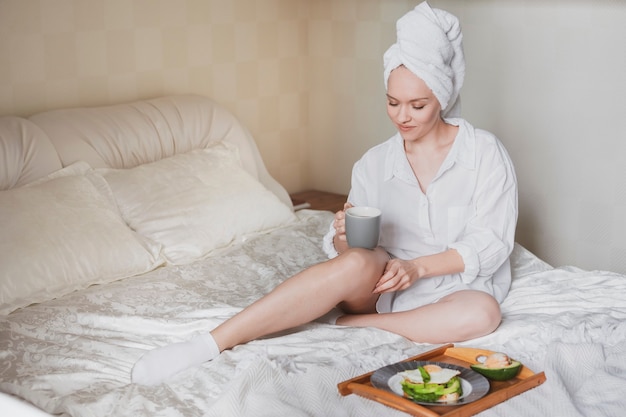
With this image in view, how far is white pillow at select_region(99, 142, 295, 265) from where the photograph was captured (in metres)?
2.79

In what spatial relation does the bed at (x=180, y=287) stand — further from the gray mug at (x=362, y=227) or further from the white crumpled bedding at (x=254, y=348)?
the gray mug at (x=362, y=227)

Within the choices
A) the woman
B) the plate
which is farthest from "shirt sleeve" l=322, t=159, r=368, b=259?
the plate

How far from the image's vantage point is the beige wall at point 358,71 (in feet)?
9.95

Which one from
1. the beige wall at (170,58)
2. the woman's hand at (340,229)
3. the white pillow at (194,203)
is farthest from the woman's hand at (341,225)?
the beige wall at (170,58)

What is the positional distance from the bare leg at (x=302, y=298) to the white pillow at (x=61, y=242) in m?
0.62

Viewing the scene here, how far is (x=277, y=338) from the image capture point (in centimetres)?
212

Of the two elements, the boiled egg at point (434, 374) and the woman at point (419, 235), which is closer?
the boiled egg at point (434, 374)

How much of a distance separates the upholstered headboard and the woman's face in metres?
1.12

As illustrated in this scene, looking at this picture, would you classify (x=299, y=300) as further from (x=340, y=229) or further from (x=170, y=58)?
(x=170, y=58)

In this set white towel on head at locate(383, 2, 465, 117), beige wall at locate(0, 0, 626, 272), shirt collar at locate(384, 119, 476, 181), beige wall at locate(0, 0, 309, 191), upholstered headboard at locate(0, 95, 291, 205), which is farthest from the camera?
beige wall at locate(0, 0, 626, 272)

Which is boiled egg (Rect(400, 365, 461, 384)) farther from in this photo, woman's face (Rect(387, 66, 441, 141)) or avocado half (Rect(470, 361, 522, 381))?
woman's face (Rect(387, 66, 441, 141))

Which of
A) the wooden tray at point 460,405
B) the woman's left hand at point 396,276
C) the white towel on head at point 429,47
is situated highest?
the white towel on head at point 429,47

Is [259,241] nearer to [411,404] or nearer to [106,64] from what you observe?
[106,64]

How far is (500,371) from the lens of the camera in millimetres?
1859
